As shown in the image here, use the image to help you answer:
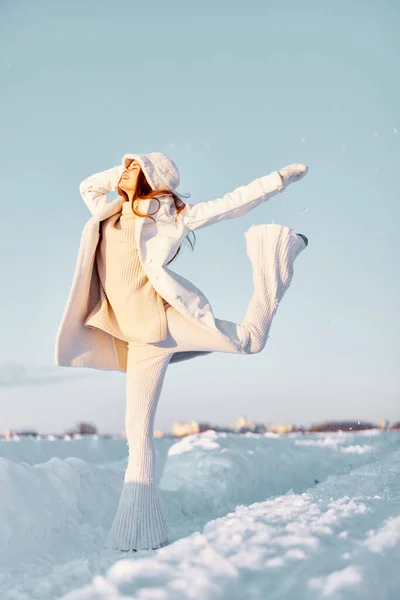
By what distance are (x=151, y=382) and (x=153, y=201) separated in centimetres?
116

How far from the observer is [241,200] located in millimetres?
3764

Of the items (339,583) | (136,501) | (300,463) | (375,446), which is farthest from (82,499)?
(375,446)

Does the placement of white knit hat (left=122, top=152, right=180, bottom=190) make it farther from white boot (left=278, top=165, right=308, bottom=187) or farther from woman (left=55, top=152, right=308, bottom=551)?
white boot (left=278, top=165, right=308, bottom=187)

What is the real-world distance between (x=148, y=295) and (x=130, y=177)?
2.58 feet

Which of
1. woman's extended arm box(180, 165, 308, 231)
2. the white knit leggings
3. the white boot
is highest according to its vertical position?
the white boot

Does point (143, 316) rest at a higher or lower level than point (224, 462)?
higher

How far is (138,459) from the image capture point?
3.78m

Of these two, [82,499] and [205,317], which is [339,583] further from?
[82,499]

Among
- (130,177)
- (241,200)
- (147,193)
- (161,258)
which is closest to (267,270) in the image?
(241,200)

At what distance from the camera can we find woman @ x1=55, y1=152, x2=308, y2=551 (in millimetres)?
3727

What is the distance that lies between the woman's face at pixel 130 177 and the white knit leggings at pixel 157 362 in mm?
835

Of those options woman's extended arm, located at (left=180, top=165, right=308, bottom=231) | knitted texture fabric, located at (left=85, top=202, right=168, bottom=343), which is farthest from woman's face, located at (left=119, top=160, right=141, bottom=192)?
woman's extended arm, located at (left=180, top=165, right=308, bottom=231)

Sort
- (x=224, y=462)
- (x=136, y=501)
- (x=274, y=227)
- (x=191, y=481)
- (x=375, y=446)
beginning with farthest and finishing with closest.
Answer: (x=375, y=446), (x=224, y=462), (x=191, y=481), (x=274, y=227), (x=136, y=501)

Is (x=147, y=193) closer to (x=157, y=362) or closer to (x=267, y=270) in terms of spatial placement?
(x=267, y=270)
